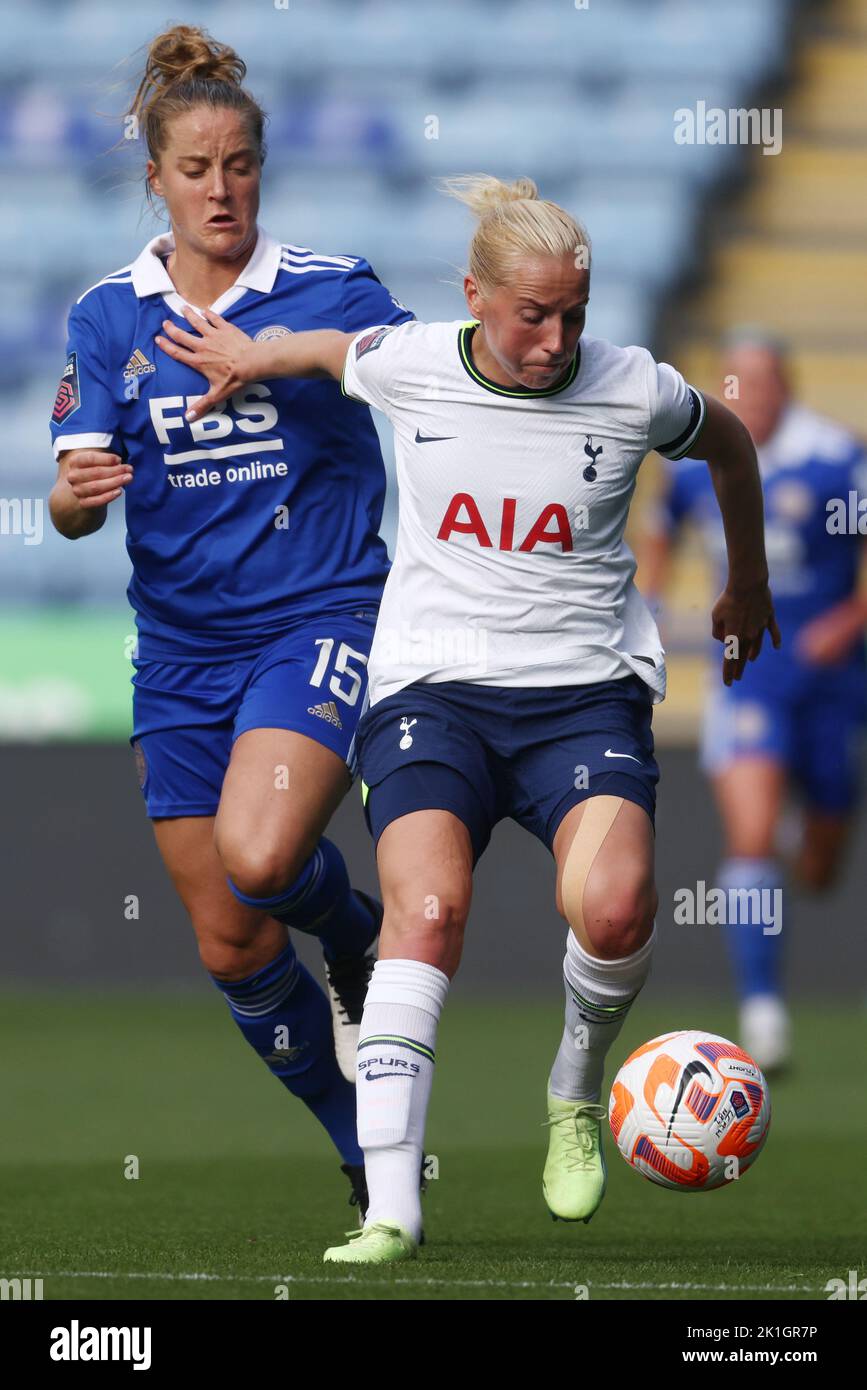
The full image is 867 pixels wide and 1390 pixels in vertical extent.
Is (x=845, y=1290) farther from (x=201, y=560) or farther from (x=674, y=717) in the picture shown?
(x=674, y=717)

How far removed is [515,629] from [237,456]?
852 mm

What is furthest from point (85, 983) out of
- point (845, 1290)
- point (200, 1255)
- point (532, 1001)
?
point (845, 1290)

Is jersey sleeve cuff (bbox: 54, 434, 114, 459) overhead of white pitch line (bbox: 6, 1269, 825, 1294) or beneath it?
overhead

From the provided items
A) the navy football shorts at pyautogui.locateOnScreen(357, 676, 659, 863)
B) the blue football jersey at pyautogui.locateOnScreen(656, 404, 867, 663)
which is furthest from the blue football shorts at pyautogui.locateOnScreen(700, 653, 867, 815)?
the navy football shorts at pyautogui.locateOnScreen(357, 676, 659, 863)

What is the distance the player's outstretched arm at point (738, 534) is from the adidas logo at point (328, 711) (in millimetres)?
783

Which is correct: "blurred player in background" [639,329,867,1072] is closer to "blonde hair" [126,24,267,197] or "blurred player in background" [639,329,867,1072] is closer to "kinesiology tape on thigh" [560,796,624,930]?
"blonde hair" [126,24,267,197]

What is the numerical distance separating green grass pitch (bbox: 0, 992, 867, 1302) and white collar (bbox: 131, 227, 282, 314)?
193 centimetres

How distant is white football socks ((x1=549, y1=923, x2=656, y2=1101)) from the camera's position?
4254mm

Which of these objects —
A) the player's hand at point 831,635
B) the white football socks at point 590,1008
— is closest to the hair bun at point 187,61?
the white football socks at point 590,1008

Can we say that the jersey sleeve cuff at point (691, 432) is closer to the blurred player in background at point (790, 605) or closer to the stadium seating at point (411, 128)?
the blurred player in background at point (790, 605)

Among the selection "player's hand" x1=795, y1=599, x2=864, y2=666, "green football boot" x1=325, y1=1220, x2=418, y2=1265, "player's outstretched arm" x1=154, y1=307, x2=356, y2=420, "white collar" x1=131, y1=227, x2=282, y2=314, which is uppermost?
"player's hand" x1=795, y1=599, x2=864, y2=666

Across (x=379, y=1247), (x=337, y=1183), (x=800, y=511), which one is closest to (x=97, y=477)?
(x=379, y=1247)

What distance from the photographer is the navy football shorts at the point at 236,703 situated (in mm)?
4648
